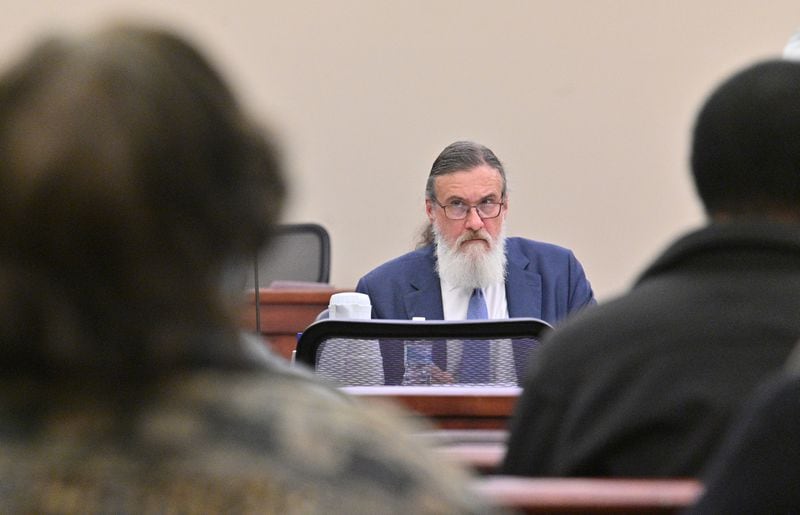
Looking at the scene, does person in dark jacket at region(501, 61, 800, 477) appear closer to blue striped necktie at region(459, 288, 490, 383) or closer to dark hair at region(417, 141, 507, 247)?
blue striped necktie at region(459, 288, 490, 383)

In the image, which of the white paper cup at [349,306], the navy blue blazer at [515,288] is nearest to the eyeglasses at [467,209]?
the navy blue blazer at [515,288]

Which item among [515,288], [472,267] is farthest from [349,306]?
[515,288]

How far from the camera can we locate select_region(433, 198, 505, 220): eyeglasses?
445 centimetres

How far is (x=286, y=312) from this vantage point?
488 centimetres

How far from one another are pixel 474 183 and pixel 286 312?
0.90 m

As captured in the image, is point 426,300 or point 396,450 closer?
point 396,450

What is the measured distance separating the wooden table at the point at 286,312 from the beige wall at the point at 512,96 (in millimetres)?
1628

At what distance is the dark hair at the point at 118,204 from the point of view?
856 millimetres

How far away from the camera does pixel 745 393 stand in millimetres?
1460

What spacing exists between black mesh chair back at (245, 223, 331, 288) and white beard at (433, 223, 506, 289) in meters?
1.59

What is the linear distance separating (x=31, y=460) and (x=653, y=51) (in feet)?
19.6

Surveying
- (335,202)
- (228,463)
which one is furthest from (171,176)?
(335,202)

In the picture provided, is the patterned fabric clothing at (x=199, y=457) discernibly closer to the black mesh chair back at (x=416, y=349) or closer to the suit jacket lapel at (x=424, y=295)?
the black mesh chair back at (x=416, y=349)

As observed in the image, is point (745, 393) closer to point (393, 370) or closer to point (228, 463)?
point (228, 463)
